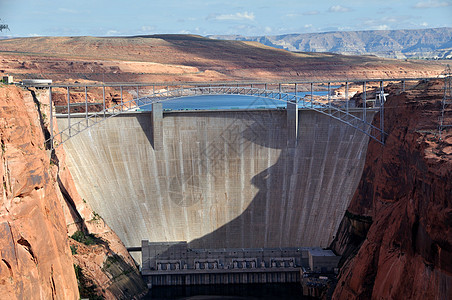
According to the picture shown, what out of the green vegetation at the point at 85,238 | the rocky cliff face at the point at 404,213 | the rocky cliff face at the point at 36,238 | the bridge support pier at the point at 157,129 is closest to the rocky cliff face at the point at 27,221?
the rocky cliff face at the point at 36,238

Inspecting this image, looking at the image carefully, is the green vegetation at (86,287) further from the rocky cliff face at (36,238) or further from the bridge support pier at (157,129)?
the bridge support pier at (157,129)

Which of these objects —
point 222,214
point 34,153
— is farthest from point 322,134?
point 34,153

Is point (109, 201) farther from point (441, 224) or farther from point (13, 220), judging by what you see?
point (441, 224)

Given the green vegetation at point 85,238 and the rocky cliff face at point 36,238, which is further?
the green vegetation at point 85,238

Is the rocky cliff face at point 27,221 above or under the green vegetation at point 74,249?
above

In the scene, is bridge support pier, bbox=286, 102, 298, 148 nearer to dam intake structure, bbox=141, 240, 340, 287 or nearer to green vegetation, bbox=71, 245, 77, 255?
dam intake structure, bbox=141, 240, 340, 287

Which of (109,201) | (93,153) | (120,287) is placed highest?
(93,153)

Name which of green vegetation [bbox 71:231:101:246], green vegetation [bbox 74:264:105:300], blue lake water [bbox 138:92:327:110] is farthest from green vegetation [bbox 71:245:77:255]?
blue lake water [bbox 138:92:327:110]
